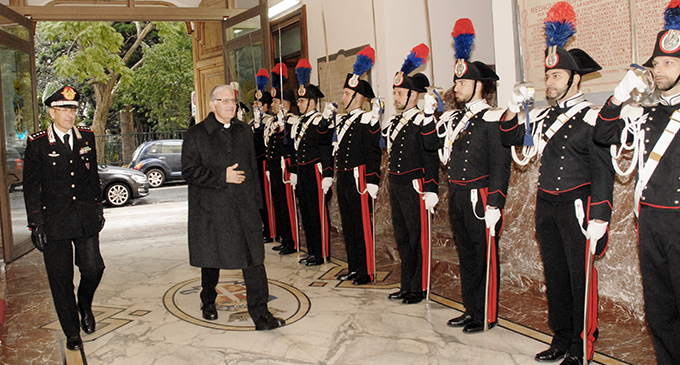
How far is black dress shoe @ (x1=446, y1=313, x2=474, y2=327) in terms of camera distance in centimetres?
366

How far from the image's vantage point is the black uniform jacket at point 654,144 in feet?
7.78

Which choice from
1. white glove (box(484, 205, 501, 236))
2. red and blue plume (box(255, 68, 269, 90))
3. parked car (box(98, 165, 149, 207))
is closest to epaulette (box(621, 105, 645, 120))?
white glove (box(484, 205, 501, 236))

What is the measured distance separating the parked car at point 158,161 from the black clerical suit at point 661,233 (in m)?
13.1

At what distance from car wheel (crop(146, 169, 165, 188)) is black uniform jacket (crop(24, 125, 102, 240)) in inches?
442

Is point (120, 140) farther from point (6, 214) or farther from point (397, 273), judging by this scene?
point (397, 273)

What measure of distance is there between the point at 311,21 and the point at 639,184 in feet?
16.9

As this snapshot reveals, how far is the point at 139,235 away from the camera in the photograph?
750 cm

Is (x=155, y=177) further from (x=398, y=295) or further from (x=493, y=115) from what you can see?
(x=493, y=115)

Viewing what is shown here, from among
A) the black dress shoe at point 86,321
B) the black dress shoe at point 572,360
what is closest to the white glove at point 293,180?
the black dress shoe at point 86,321

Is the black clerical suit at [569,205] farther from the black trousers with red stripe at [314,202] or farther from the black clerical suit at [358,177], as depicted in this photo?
the black trousers with red stripe at [314,202]

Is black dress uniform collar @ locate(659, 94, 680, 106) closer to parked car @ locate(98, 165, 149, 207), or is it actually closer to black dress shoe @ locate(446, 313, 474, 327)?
black dress shoe @ locate(446, 313, 474, 327)

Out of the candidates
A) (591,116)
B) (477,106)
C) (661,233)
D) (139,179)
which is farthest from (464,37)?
(139,179)

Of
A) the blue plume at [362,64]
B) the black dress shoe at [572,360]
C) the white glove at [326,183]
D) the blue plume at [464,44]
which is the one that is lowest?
the black dress shoe at [572,360]

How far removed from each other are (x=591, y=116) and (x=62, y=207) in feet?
10.1
